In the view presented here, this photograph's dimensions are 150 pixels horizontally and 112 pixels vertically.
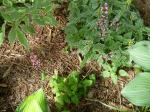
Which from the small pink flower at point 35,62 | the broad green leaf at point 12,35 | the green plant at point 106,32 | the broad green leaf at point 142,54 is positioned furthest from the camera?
the green plant at point 106,32

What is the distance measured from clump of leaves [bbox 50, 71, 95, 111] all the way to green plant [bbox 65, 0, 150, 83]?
15 cm

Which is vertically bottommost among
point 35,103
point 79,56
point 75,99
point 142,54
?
point 75,99

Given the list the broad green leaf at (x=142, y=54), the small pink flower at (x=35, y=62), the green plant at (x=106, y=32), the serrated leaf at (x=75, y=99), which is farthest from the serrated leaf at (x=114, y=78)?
the broad green leaf at (x=142, y=54)

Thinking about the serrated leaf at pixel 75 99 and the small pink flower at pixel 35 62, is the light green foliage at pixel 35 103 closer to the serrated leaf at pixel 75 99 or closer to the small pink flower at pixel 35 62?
the small pink flower at pixel 35 62

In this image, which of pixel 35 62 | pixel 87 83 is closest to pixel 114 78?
pixel 87 83

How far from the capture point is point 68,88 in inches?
87.5

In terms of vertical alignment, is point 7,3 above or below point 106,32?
above

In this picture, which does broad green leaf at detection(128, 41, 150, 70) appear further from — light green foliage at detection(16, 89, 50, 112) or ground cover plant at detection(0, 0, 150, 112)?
ground cover plant at detection(0, 0, 150, 112)

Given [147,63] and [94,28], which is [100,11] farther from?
[147,63]

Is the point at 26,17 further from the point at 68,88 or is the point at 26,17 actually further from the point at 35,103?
the point at 35,103

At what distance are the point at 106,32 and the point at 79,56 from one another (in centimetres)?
29

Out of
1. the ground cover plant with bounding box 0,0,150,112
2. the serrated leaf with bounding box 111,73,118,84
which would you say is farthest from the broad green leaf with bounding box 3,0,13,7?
the serrated leaf with bounding box 111,73,118,84

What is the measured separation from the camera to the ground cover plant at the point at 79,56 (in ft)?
7.29

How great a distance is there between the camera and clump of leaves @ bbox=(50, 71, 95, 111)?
7.22 feet
